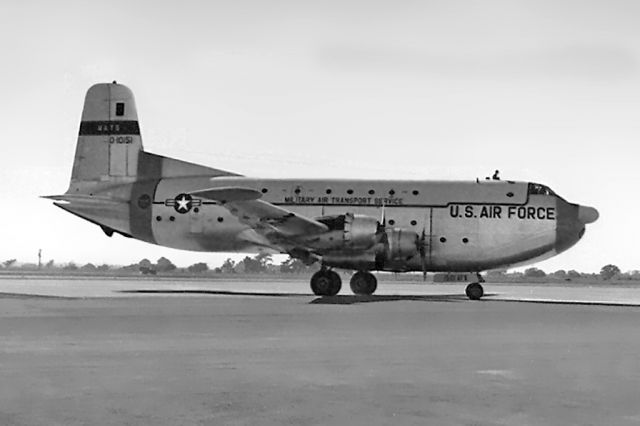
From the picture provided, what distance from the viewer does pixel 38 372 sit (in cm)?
979

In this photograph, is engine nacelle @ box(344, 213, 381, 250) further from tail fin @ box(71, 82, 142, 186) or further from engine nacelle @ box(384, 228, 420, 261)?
tail fin @ box(71, 82, 142, 186)

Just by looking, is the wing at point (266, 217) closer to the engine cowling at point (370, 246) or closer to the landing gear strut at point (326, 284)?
the engine cowling at point (370, 246)

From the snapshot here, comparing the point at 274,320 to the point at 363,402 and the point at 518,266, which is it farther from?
the point at 518,266

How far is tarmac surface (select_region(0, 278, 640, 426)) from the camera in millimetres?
7430

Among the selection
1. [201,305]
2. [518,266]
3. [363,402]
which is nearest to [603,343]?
[363,402]

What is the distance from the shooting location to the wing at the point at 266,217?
95.7 feet

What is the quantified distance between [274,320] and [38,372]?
886 cm

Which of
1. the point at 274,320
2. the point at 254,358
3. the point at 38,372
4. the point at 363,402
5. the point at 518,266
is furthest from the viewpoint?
the point at 518,266

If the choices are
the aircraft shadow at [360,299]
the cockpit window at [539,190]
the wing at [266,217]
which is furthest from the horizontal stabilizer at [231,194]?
the cockpit window at [539,190]

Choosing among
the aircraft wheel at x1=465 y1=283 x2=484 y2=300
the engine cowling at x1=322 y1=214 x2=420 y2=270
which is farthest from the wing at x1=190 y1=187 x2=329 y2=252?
the aircraft wheel at x1=465 y1=283 x2=484 y2=300

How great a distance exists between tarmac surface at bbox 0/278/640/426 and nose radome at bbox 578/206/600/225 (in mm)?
14063

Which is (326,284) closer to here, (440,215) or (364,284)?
(364,284)

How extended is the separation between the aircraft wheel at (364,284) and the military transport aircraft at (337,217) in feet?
0.14

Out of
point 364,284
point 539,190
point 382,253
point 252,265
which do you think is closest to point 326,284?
point 364,284
